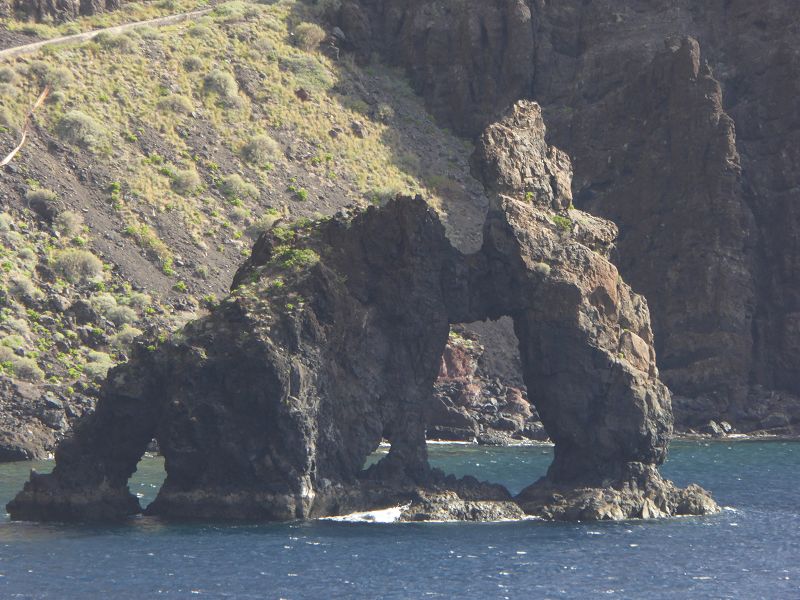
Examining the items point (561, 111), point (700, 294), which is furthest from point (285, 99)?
point (700, 294)

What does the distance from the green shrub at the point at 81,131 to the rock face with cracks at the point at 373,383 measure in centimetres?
5574

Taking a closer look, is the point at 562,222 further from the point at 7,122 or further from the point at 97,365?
the point at 7,122

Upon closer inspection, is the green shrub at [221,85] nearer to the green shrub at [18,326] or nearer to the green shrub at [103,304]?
the green shrub at [103,304]

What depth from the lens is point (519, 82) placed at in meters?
163

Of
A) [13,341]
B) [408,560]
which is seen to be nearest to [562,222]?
[408,560]

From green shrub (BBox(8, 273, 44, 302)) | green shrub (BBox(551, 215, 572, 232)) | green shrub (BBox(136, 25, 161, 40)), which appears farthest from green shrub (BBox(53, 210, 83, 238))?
green shrub (BBox(551, 215, 572, 232))

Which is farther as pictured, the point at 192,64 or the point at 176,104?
the point at 192,64

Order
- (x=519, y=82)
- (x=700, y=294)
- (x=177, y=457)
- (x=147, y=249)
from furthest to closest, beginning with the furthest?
(x=519, y=82), (x=700, y=294), (x=147, y=249), (x=177, y=457)

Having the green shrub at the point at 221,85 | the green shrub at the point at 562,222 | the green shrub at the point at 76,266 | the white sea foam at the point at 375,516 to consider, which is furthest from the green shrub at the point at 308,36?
the white sea foam at the point at 375,516

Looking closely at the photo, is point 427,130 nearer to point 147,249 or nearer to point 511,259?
point 147,249

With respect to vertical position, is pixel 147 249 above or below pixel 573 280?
above

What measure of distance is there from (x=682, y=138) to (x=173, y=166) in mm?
42882

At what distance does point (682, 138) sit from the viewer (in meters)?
143

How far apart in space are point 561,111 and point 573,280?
83.0 meters
